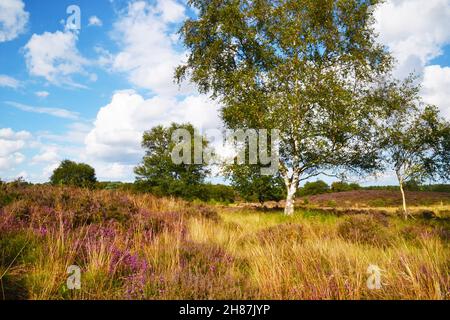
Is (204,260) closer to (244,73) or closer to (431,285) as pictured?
(431,285)

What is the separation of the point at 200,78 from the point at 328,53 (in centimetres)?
708

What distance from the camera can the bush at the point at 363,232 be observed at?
7980 millimetres

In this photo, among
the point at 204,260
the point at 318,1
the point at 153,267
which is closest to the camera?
the point at 153,267

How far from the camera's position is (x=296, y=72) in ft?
53.1

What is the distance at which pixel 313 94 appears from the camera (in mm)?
15656

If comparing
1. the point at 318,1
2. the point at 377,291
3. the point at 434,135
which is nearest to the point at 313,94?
the point at 318,1

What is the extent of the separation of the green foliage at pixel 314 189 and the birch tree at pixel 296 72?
56334 mm

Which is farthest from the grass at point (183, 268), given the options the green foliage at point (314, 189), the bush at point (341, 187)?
the green foliage at point (314, 189)

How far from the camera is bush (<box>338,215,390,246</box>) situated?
7.98 meters

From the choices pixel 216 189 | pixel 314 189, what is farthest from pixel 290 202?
pixel 314 189

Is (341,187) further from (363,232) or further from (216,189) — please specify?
(363,232)

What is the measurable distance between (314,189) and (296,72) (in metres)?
61.2

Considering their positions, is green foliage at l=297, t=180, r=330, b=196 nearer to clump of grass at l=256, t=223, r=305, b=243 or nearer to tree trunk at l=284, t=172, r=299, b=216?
tree trunk at l=284, t=172, r=299, b=216

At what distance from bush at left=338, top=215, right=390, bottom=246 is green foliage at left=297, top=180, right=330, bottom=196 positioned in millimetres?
64369
